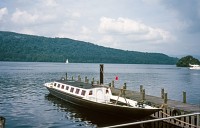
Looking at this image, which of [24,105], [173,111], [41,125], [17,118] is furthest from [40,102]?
[173,111]

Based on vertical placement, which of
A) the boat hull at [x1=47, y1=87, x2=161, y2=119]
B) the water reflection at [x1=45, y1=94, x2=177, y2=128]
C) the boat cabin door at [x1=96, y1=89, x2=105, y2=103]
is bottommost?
the water reflection at [x1=45, y1=94, x2=177, y2=128]

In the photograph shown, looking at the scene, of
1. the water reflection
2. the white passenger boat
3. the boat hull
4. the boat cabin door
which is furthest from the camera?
the boat cabin door

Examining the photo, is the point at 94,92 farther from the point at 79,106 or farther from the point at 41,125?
the point at 41,125

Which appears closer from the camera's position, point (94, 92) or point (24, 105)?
point (94, 92)

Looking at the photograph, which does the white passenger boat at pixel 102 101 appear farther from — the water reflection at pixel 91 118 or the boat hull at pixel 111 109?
the water reflection at pixel 91 118

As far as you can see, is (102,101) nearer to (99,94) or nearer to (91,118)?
(99,94)

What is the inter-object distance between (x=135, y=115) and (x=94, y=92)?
8318 millimetres

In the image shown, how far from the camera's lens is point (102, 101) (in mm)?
34438

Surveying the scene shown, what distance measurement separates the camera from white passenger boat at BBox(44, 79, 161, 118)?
28.4 metres

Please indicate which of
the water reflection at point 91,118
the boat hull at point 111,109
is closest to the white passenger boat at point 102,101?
the boat hull at point 111,109

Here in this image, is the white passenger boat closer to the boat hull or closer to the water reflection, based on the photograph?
the boat hull

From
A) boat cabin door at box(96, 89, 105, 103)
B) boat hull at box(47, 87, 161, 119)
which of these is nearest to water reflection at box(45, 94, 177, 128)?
boat hull at box(47, 87, 161, 119)

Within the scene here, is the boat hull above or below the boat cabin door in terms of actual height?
below

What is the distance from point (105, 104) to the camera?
103ft
